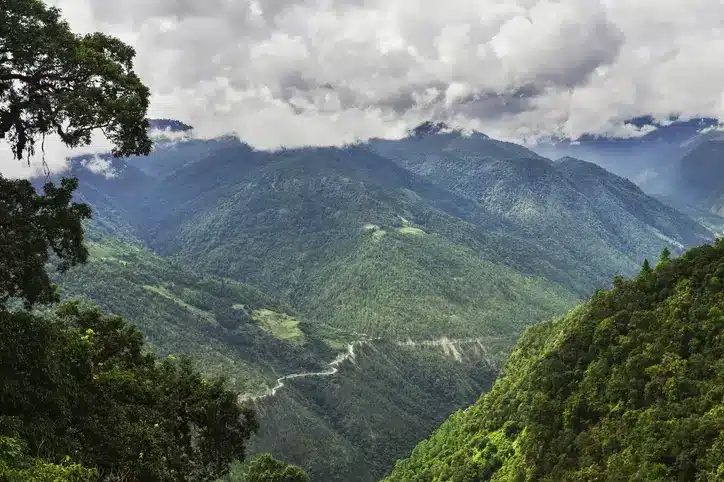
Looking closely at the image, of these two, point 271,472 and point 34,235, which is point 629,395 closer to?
point 271,472

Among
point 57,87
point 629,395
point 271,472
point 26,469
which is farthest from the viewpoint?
point 271,472

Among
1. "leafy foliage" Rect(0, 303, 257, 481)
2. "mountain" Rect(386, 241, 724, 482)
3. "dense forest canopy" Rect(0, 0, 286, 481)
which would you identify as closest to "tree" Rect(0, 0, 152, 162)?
"dense forest canopy" Rect(0, 0, 286, 481)

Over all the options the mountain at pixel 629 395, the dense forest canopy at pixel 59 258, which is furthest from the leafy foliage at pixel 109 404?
the mountain at pixel 629 395

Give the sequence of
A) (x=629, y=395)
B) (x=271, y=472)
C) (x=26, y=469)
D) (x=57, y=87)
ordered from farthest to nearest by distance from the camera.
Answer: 1. (x=271, y=472)
2. (x=629, y=395)
3. (x=57, y=87)
4. (x=26, y=469)

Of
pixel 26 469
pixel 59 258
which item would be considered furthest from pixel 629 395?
pixel 26 469

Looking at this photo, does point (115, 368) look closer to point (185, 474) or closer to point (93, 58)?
point (185, 474)

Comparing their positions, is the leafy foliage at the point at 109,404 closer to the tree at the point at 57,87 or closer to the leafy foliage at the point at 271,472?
the tree at the point at 57,87
